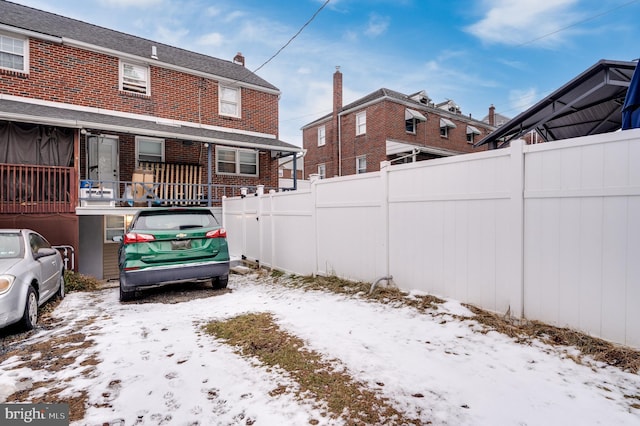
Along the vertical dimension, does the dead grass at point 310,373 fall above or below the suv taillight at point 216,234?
below

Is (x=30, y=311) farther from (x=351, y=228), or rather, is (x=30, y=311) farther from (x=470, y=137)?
(x=470, y=137)

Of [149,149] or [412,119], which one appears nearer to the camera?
[149,149]

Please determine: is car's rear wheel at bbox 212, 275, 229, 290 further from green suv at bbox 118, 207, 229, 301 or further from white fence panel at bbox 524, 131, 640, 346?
white fence panel at bbox 524, 131, 640, 346

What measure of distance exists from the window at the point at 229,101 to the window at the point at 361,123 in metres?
8.63

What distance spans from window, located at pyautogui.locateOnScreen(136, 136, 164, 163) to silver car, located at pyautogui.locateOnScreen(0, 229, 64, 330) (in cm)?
761

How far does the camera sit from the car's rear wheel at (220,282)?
21.4ft

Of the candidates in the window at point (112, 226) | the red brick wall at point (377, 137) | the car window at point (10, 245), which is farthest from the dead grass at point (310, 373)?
the red brick wall at point (377, 137)

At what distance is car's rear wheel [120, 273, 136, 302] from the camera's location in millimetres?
5611

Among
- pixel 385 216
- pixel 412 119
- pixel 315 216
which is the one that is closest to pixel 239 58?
pixel 412 119

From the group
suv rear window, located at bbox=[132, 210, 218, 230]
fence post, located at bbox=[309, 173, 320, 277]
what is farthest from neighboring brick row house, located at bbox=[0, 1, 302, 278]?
fence post, located at bbox=[309, 173, 320, 277]

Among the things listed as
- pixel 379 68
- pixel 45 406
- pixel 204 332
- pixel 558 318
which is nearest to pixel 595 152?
pixel 558 318

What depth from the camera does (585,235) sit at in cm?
330

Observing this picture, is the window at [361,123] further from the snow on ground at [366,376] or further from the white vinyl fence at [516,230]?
the snow on ground at [366,376]

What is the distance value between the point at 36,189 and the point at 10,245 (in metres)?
4.89
